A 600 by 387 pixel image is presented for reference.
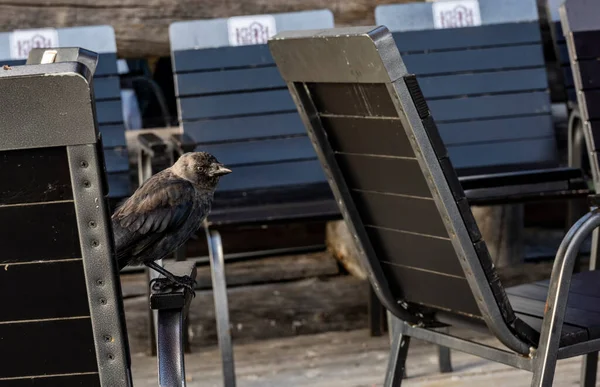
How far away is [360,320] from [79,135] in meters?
2.83

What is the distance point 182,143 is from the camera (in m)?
3.72

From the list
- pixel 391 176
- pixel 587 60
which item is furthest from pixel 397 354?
pixel 587 60

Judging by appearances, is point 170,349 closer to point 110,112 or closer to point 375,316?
point 375,316

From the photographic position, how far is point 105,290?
5.26ft

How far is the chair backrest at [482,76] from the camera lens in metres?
4.44

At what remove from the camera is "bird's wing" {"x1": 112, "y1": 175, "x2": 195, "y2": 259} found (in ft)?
7.22

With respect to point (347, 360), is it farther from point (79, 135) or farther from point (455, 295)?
point (79, 135)

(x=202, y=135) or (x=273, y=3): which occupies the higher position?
(x=273, y=3)

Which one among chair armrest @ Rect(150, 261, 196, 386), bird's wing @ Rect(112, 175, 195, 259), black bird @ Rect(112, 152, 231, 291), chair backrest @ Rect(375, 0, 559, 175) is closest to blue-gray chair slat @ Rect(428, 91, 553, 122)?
chair backrest @ Rect(375, 0, 559, 175)

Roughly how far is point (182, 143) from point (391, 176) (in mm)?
1439

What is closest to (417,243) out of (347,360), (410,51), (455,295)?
(455,295)

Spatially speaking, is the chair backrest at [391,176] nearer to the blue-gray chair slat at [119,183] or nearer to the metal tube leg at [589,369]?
the metal tube leg at [589,369]

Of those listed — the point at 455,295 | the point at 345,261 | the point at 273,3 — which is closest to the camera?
the point at 455,295

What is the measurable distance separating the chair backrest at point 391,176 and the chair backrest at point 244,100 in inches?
64.9
